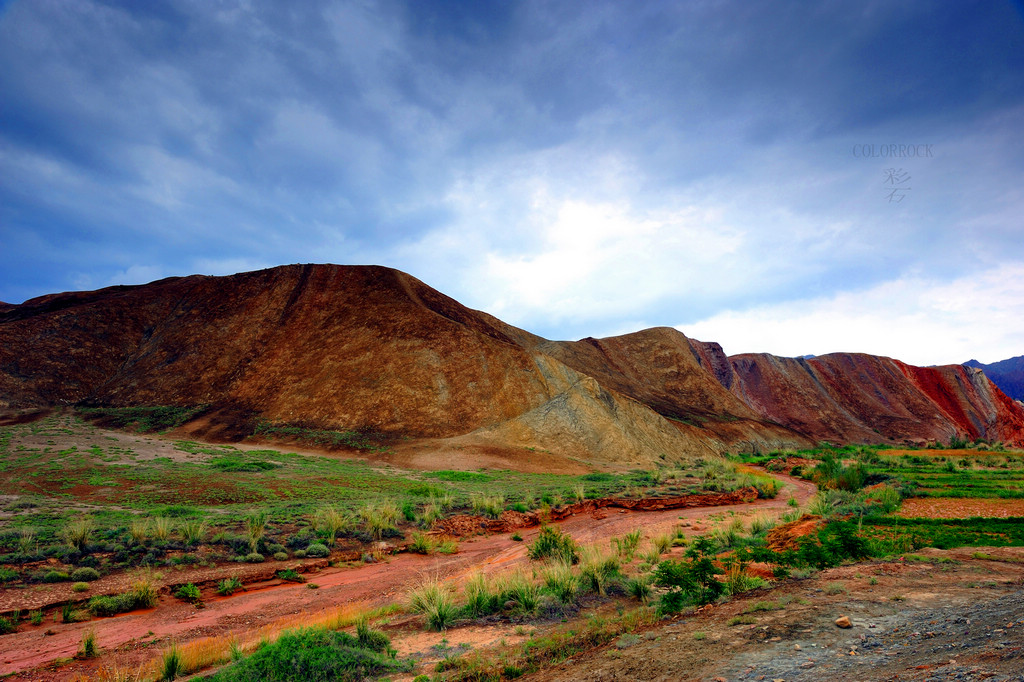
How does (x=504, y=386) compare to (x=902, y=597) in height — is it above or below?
above

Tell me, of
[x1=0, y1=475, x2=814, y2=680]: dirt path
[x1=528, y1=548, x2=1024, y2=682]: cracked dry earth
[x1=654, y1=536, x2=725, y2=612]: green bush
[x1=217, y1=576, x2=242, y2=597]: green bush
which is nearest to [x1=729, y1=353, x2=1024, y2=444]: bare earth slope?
[x1=0, y1=475, x2=814, y2=680]: dirt path

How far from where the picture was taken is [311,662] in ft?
18.1

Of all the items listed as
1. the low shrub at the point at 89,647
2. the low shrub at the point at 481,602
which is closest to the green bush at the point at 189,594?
the low shrub at the point at 89,647

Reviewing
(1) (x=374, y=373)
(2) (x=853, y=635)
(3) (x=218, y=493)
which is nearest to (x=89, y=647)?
(2) (x=853, y=635)

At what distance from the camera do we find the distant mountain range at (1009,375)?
426 feet

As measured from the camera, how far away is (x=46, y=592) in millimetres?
9297

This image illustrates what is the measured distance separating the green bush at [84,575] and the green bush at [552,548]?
365 inches

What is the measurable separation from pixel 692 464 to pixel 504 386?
1826cm

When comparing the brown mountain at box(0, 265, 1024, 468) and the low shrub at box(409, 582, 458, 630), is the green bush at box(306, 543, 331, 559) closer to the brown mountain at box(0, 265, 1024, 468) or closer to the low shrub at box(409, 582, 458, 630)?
the low shrub at box(409, 582, 458, 630)

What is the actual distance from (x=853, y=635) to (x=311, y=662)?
19.8 ft

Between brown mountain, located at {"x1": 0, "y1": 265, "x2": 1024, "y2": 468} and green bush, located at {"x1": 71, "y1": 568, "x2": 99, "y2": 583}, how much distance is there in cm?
2489

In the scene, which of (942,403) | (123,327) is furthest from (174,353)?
(942,403)

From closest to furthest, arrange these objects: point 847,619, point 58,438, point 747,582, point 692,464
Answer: point 847,619
point 747,582
point 58,438
point 692,464

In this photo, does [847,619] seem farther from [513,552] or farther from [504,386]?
[504,386]
